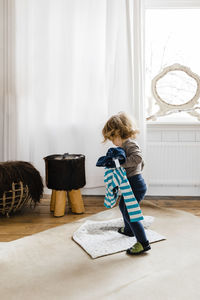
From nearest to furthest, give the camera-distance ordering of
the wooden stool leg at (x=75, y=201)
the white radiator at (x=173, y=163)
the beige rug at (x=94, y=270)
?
the beige rug at (x=94, y=270) → the wooden stool leg at (x=75, y=201) → the white radiator at (x=173, y=163)

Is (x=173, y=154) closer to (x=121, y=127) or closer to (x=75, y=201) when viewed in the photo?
(x=75, y=201)

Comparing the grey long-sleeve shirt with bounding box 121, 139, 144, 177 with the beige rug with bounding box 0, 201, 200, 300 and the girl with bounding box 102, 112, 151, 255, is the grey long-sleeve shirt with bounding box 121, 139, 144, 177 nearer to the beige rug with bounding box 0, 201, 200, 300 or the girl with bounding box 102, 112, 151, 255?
the girl with bounding box 102, 112, 151, 255

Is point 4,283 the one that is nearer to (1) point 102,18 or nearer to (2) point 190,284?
(2) point 190,284

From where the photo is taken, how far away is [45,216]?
251 centimetres

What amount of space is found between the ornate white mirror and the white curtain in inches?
14.4

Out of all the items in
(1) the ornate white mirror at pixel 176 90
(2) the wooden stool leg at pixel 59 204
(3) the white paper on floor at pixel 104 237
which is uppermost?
(1) the ornate white mirror at pixel 176 90

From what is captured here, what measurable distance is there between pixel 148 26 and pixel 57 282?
257cm

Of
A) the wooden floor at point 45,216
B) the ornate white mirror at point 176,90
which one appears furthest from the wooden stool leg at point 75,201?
the ornate white mirror at point 176,90

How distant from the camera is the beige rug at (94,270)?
1443 millimetres

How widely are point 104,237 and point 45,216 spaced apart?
0.65m

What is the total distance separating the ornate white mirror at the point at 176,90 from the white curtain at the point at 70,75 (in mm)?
366

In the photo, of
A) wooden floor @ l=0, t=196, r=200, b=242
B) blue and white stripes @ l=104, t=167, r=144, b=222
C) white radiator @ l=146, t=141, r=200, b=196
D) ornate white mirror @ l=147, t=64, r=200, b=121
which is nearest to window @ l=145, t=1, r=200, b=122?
ornate white mirror @ l=147, t=64, r=200, b=121

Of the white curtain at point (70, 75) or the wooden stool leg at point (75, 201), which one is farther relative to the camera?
the white curtain at point (70, 75)

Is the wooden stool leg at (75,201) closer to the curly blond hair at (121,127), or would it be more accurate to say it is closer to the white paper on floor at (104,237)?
the white paper on floor at (104,237)
